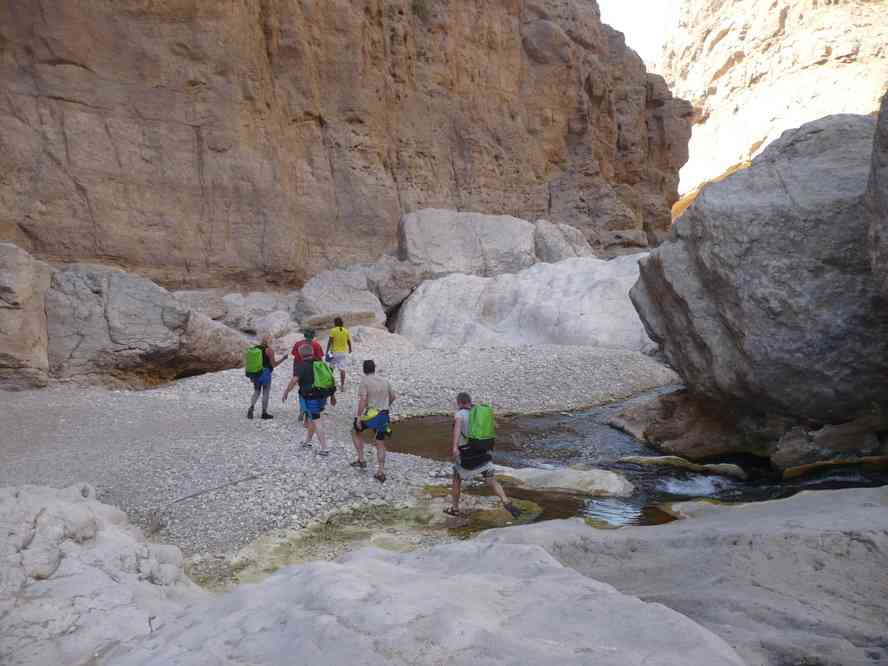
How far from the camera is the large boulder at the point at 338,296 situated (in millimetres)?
22359

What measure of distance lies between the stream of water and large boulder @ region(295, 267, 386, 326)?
9385 mm

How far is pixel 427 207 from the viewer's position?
2919 cm

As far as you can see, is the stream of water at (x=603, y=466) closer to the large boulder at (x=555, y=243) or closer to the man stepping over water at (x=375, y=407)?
the man stepping over water at (x=375, y=407)

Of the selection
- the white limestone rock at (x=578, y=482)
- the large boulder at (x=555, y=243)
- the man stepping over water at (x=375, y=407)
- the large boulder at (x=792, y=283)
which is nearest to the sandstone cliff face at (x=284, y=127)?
the large boulder at (x=555, y=243)

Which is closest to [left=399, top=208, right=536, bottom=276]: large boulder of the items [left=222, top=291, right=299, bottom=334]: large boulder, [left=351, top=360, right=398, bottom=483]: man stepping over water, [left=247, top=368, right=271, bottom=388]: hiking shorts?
[left=222, top=291, right=299, bottom=334]: large boulder

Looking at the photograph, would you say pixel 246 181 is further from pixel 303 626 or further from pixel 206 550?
pixel 303 626

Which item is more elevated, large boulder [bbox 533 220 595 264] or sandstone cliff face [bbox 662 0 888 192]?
sandstone cliff face [bbox 662 0 888 192]

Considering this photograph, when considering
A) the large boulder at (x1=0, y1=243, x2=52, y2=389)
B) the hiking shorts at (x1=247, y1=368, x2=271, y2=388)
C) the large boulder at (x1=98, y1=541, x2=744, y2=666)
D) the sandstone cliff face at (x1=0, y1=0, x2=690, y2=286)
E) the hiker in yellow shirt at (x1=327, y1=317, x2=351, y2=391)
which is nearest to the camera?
the large boulder at (x1=98, y1=541, x2=744, y2=666)

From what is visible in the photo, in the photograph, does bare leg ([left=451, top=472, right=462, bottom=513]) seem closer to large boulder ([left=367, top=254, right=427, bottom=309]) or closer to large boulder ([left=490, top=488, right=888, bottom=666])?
large boulder ([left=490, top=488, right=888, bottom=666])

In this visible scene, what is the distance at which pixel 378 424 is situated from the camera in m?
9.10

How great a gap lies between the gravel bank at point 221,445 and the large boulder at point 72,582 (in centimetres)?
195

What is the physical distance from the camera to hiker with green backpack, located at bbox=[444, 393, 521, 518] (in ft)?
25.3

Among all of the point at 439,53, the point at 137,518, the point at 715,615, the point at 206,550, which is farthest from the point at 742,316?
the point at 439,53

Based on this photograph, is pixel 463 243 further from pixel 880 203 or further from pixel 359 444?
pixel 880 203
